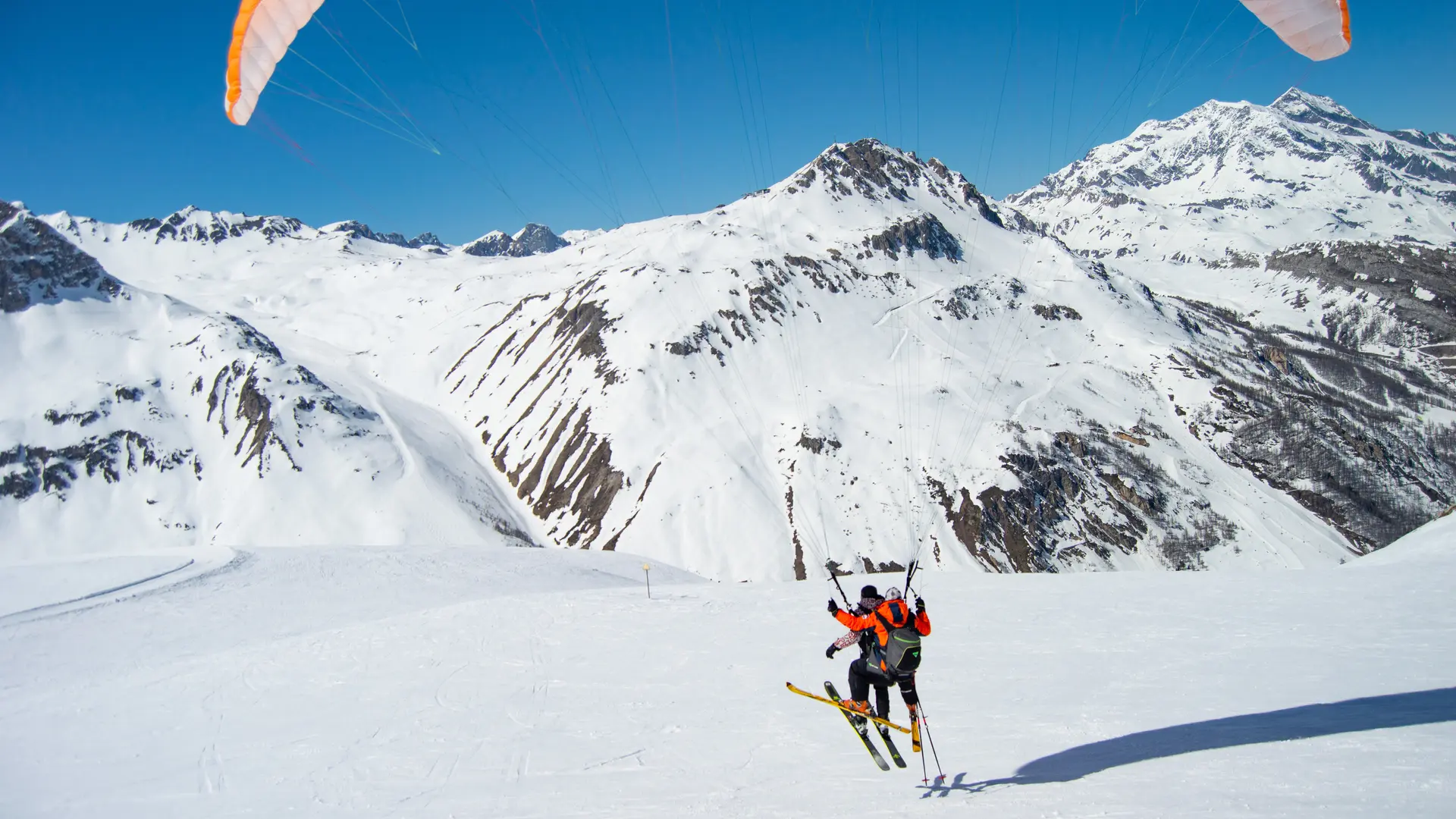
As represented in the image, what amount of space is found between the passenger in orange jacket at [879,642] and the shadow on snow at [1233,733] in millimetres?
1271

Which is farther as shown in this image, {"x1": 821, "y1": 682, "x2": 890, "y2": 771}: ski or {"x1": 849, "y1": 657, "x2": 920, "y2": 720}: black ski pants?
{"x1": 849, "y1": 657, "x2": 920, "y2": 720}: black ski pants

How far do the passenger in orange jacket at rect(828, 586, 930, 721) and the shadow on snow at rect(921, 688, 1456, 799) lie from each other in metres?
1.27

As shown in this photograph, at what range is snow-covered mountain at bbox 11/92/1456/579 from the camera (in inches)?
2534

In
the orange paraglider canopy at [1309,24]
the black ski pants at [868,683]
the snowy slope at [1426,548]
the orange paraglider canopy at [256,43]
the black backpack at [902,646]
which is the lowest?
the black ski pants at [868,683]

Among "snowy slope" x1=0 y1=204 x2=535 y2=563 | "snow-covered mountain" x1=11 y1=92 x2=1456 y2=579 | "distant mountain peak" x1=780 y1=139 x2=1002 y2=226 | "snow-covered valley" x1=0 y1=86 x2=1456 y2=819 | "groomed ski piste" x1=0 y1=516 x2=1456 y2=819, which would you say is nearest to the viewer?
"groomed ski piste" x1=0 y1=516 x2=1456 y2=819

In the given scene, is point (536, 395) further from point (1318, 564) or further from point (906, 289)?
point (1318, 564)

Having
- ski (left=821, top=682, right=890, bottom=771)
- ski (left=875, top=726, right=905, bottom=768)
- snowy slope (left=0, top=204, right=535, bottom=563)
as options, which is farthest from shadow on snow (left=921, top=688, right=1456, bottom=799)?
snowy slope (left=0, top=204, right=535, bottom=563)

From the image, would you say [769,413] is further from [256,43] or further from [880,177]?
[880,177]

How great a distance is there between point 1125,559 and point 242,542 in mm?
81840

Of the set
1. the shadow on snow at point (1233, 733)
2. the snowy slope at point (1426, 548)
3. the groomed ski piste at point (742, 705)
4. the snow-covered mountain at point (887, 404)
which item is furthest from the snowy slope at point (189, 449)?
the snowy slope at point (1426, 548)

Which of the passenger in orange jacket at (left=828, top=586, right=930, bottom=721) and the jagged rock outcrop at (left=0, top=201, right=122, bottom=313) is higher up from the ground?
the jagged rock outcrop at (left=0, top=201, right=122, bottom=313)

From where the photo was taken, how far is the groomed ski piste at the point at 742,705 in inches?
336

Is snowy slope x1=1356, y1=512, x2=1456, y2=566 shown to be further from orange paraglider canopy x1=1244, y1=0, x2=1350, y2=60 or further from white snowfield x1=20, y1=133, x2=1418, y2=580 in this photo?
white snowfield x1=20, y1=133, x2=1418, y2=580

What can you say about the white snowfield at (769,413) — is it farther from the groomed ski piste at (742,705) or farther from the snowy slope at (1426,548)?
the groomed ski piste at (742,705)
